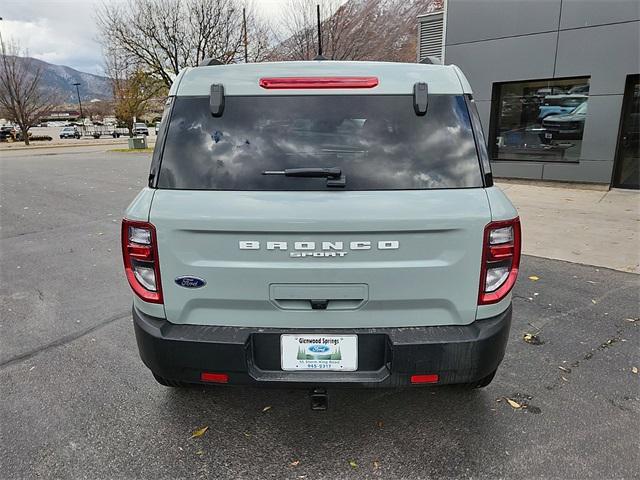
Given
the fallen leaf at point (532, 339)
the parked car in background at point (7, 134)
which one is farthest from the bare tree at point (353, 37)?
the parked car in background at point (7, 134)

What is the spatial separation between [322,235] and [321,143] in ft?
1.60

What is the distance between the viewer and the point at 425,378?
2.07 m

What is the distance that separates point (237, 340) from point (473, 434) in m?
1.43

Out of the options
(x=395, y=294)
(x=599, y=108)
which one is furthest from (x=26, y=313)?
(x=599, y=108)

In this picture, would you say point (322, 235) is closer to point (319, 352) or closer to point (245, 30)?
point (319, 352)

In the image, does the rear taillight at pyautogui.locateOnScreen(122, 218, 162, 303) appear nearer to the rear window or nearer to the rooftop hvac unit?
the rear window

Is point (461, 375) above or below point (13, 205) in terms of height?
above

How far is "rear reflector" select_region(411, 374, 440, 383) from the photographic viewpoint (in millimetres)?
2062

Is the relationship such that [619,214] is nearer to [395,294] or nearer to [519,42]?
[519,42]

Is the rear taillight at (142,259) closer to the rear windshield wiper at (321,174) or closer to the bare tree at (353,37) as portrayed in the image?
the rear windshield wiper at (321,174)

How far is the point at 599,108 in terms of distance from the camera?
9523 millimetres

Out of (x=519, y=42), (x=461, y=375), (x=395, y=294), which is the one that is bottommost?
(x=461, y=375)

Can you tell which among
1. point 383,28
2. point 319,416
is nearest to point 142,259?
point 319,416

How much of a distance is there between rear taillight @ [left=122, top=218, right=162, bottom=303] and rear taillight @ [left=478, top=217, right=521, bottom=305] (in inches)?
60.1
